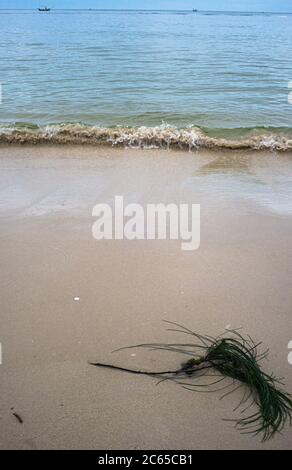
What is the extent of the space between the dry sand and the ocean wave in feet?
5.65

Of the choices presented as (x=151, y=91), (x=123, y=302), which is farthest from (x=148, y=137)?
(x=123, y=302)

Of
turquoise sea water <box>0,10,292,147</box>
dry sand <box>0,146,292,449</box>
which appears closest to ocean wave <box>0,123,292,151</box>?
turquoise sea water <box>0,10,292,147</box>

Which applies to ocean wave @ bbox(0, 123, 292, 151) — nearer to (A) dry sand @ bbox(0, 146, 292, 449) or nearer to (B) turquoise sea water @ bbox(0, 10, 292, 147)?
(B) turquoise sea water @ bbox(0, 10, 292, 147)

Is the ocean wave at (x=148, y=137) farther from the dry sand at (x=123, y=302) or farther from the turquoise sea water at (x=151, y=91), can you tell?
the dry sand at (x=123, y=302)

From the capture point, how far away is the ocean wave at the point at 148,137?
6473mm

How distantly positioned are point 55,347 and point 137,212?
202 centimetres

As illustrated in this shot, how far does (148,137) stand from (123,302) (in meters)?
4.52

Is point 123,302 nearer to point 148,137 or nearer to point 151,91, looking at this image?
point 148,137

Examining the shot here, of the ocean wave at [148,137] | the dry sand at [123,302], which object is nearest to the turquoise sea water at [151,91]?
the ocean wave at [148,137]

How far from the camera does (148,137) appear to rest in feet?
21.8

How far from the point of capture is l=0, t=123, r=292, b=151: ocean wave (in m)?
6.47

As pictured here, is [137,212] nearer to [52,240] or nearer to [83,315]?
[52,240]

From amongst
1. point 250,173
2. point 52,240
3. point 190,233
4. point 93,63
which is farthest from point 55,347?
point 93,63
